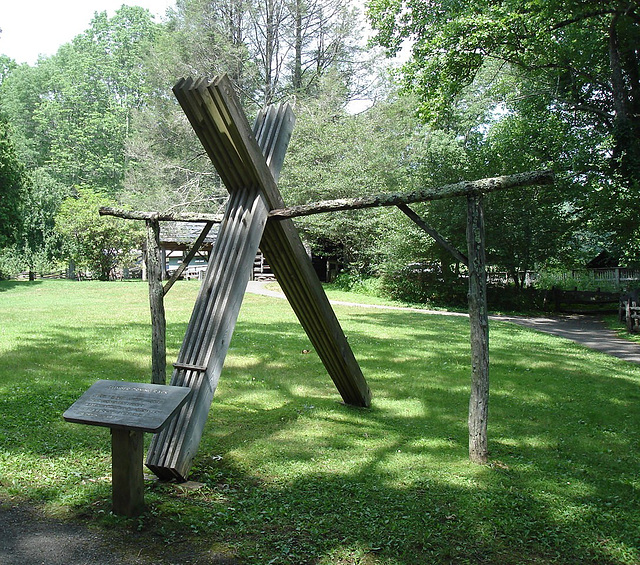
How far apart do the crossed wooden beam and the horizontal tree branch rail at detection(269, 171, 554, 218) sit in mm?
363

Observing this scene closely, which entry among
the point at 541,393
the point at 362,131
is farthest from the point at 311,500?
the point at 362,131

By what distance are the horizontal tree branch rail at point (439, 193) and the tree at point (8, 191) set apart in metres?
25.5

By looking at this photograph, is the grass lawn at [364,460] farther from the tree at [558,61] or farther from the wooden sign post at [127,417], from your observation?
the tree at [558,61]

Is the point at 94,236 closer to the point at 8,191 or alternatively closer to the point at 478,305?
the point at 8,191

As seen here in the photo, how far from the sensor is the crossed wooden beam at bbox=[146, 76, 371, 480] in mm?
4789

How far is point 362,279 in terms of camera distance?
29375 mm

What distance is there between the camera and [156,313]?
272 inches

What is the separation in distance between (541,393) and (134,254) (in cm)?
2877

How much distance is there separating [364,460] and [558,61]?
1638 cm

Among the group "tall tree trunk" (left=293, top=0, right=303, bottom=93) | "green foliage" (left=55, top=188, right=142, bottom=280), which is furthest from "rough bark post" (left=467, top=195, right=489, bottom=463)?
"tall tree trunk" (left=293, top=0, right=303, bottom=93)

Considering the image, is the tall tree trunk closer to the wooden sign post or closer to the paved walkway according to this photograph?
the paved walkway

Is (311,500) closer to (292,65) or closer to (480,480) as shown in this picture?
(480,480)

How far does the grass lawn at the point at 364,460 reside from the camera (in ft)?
13.8

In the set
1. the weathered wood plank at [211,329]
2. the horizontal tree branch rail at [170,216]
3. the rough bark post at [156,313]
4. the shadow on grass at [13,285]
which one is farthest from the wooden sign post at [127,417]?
the shadow on grass at [13,285]
